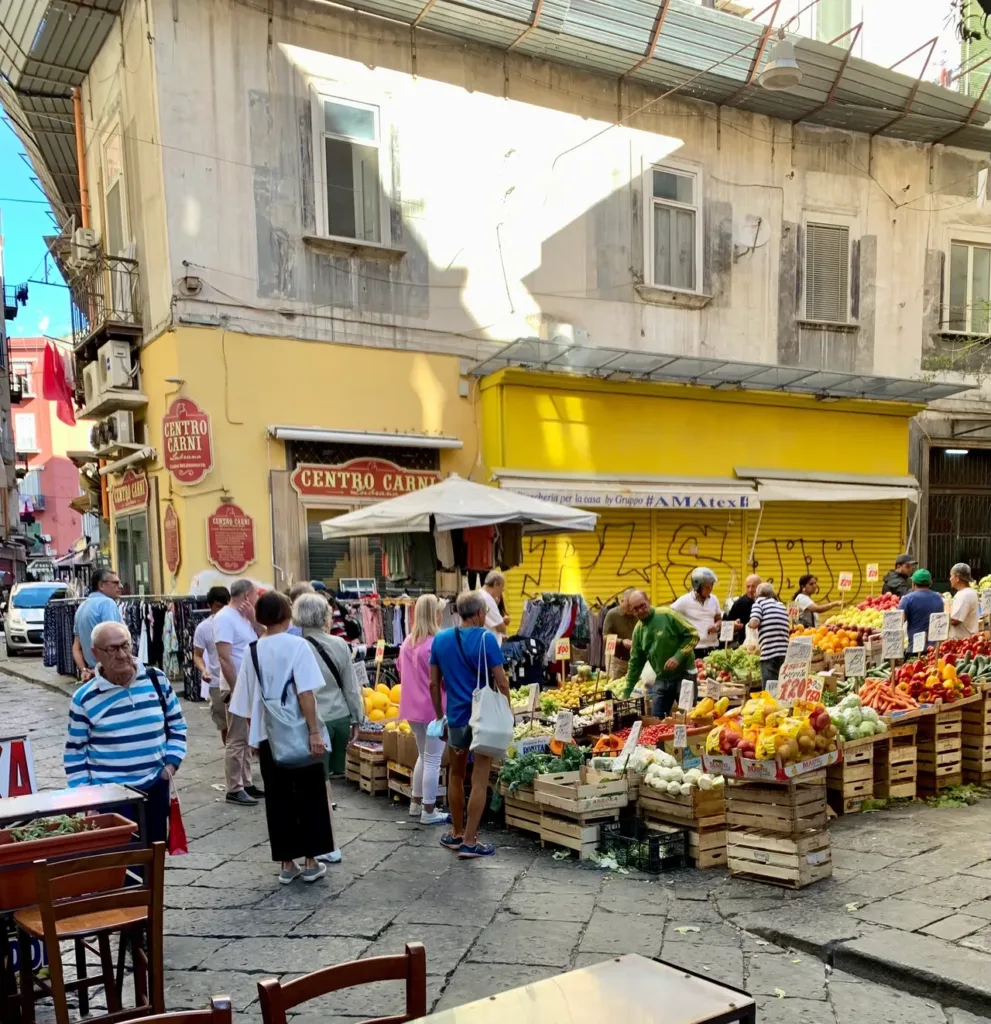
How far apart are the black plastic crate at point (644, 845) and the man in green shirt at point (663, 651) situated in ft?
6.40

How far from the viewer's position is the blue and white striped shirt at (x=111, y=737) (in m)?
4.21

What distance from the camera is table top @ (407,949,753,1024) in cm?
→ 203

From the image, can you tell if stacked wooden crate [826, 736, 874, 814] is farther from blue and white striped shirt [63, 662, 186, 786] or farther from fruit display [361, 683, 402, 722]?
blue and white striped shirt [63, 662, 186, 786]

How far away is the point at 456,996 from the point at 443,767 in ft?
9.27

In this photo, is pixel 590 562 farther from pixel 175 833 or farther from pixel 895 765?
pixel 175 833

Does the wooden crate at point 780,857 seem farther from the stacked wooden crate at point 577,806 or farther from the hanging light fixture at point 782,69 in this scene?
the hanging light fixture at point 782,69

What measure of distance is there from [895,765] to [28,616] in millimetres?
17308

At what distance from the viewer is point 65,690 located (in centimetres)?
1180

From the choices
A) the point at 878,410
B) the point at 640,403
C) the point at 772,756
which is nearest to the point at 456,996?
the point at 772,756

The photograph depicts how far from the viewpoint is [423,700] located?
616 cm

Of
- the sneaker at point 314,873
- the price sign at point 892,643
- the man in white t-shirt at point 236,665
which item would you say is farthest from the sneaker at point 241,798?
the price sign at point 892,643

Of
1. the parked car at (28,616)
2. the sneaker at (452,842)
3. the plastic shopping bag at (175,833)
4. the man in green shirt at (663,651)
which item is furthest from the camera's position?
the parked car at (28,616)

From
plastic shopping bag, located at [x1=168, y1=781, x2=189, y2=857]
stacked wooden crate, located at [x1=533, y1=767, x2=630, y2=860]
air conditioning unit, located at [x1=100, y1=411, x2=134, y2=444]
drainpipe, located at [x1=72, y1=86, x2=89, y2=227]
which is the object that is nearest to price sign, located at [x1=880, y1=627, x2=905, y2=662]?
stacked wooden crate, located at [x1=533, y1=767, x2=630, y2=860]

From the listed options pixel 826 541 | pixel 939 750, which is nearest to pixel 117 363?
pixel 939 750
